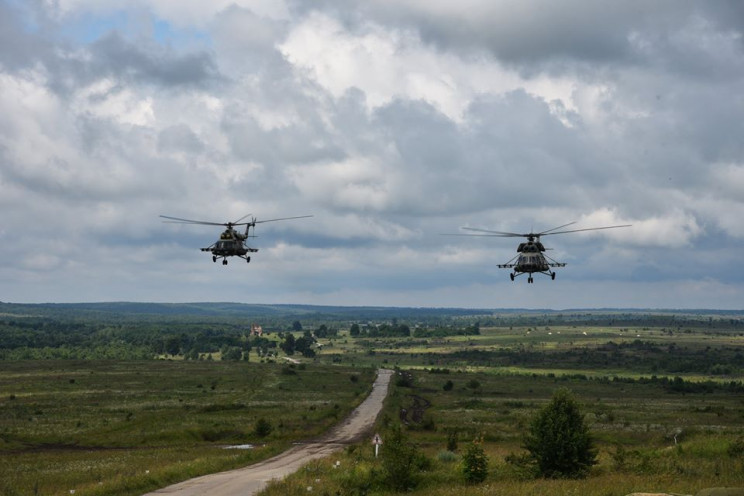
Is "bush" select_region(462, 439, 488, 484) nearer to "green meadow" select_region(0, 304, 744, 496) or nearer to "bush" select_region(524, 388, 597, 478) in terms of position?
"green meadow" select_region(0, 304, 744, 496)

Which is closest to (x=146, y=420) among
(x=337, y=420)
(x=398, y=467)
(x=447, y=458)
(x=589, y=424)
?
(x=337, y=420)

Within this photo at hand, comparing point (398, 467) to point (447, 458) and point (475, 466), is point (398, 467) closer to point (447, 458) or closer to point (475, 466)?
point (475, 466)

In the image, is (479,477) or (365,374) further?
(365,374)

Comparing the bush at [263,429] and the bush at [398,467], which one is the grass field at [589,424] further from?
the bush at [263,429]

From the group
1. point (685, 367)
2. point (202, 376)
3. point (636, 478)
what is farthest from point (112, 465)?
point (685, 367)

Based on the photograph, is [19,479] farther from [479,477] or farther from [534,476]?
[534,476]

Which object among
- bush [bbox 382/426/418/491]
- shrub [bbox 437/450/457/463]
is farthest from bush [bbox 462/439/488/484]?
shrub [bbox 437/450/457/463]

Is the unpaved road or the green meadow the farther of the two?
the unpaved road
